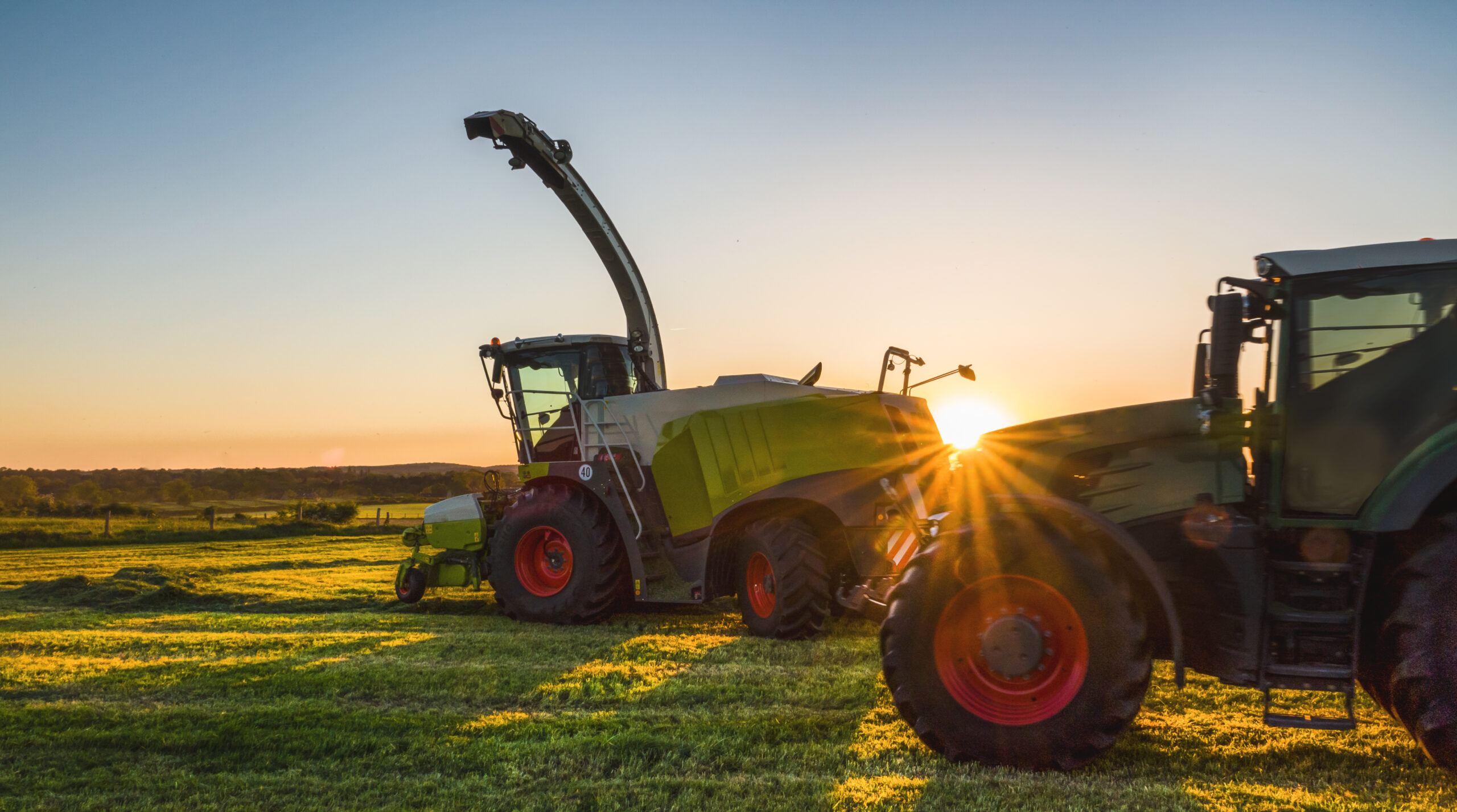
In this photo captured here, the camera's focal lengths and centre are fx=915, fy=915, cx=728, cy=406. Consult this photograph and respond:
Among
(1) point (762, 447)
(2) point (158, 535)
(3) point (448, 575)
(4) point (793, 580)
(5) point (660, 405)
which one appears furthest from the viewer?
(2) point (158, 535)

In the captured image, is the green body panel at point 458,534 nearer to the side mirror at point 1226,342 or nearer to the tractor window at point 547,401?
the tractor window at point 547,401

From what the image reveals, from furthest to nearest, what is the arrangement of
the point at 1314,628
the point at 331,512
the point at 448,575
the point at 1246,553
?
1. the point at 331,512
2. the point at 448,575
3. the point at 1246,553
4. the point at 1314,628

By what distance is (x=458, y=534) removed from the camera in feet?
36.1

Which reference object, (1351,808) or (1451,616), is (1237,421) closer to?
(1451,616)

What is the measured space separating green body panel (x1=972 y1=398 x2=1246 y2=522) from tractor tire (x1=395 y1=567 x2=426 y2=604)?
→ 8200mm

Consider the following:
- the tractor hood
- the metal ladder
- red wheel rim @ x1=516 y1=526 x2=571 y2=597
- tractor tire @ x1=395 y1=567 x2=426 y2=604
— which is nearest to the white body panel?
the metal ladder

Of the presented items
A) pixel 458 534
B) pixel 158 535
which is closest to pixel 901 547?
pixel 458 534

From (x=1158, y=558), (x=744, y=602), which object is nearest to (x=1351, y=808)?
(x=1158, y=558)

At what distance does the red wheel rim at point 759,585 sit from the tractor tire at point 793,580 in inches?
2.8

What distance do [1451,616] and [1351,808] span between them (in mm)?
874

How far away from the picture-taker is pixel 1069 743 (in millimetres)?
4008

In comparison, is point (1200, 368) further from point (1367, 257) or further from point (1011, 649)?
point (1011, 649)

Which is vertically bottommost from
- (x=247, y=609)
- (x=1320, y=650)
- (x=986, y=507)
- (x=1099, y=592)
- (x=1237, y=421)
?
(x=247, y=609)

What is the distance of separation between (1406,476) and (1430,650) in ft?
2.31
